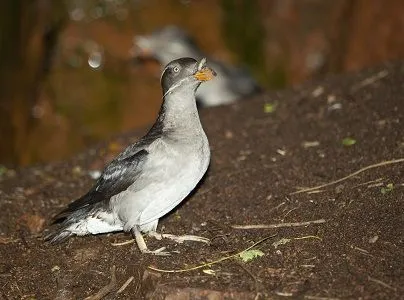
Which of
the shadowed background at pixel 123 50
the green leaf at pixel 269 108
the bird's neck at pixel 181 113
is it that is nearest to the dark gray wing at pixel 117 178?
the bird's neck at pixel 181 113

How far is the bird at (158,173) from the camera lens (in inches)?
220

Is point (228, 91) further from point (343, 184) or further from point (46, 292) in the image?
point (46, 292)

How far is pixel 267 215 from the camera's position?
6.05 meters

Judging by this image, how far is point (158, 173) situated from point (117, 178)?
476mm

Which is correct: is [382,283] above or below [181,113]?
below

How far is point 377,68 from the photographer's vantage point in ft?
30.6

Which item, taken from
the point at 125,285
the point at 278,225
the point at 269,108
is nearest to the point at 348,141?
the point at 278,225

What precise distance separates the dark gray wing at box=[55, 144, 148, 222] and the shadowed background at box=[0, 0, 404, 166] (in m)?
6.16

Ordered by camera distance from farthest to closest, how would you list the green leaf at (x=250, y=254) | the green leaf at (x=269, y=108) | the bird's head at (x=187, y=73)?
the green leaf at (x=269, y=108) < the bird's head at (x=187, y=73) < the green leaf at (x=250, y=254)

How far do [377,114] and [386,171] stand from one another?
164 centimetres

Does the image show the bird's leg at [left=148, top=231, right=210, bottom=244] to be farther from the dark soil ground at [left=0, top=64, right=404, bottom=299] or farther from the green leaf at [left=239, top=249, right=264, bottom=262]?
the green leaf at [left=239, top=249, right=264, bottom=262]

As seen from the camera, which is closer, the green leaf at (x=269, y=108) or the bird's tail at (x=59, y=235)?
the bird's tail at (x=59, y=235)

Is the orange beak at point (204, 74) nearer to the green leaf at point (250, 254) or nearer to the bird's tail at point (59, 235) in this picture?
the green leaf at point (250, 254)

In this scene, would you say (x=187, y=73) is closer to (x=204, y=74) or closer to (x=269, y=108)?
(x=204, y=74)
